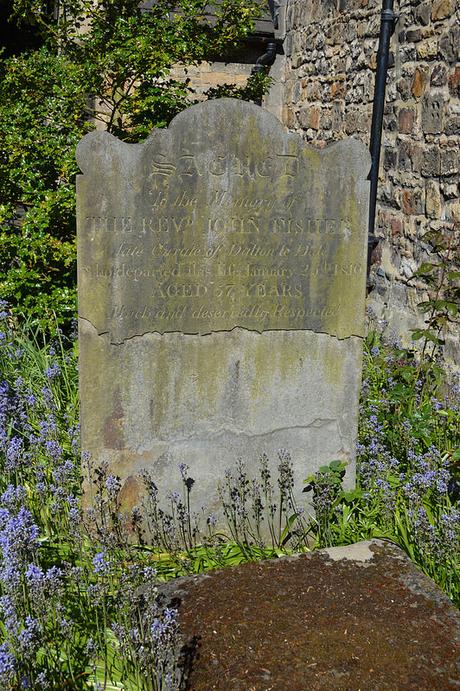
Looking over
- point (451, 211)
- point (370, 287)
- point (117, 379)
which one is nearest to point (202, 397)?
point (117, 379)

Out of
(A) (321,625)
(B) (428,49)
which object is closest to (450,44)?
(B) (428,49)

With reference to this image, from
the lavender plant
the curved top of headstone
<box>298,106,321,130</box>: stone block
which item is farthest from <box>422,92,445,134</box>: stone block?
<box>298,106,321,130</box>: stone block

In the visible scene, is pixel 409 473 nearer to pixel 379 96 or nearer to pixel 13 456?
pixel 13 456

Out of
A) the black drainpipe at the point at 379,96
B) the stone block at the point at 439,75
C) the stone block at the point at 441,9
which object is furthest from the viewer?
the black drainpipe at the point at 379,96

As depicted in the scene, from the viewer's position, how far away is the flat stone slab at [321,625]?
9.41 ft

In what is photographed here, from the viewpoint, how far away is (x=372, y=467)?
4520 mm

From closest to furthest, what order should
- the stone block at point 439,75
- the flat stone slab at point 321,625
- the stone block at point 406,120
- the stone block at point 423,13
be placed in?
the flat stone slab at point 321,625
the stone block at point 439,75
the stone block at point 423,13
the stone block at point 406,120

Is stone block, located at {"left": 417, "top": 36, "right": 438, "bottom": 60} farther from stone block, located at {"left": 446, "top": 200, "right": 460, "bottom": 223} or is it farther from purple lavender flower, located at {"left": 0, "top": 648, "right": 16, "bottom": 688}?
purple lavender flower, located at {"left": 0, "top": 648, "right": 16, "bottom": 688}

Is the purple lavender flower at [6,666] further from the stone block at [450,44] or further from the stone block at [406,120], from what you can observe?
the stone block at [406,120]

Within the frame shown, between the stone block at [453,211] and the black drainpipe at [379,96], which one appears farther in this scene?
the black drainpipe at [379,96]

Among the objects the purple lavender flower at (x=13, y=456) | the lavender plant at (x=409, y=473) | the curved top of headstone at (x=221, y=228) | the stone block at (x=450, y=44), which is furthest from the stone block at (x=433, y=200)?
the purple lavender flower at (x=13, y=456)

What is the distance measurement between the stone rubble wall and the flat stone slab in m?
3.18

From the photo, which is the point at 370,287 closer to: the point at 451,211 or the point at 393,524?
the point at 451,211

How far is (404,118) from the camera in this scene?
7281 mm
